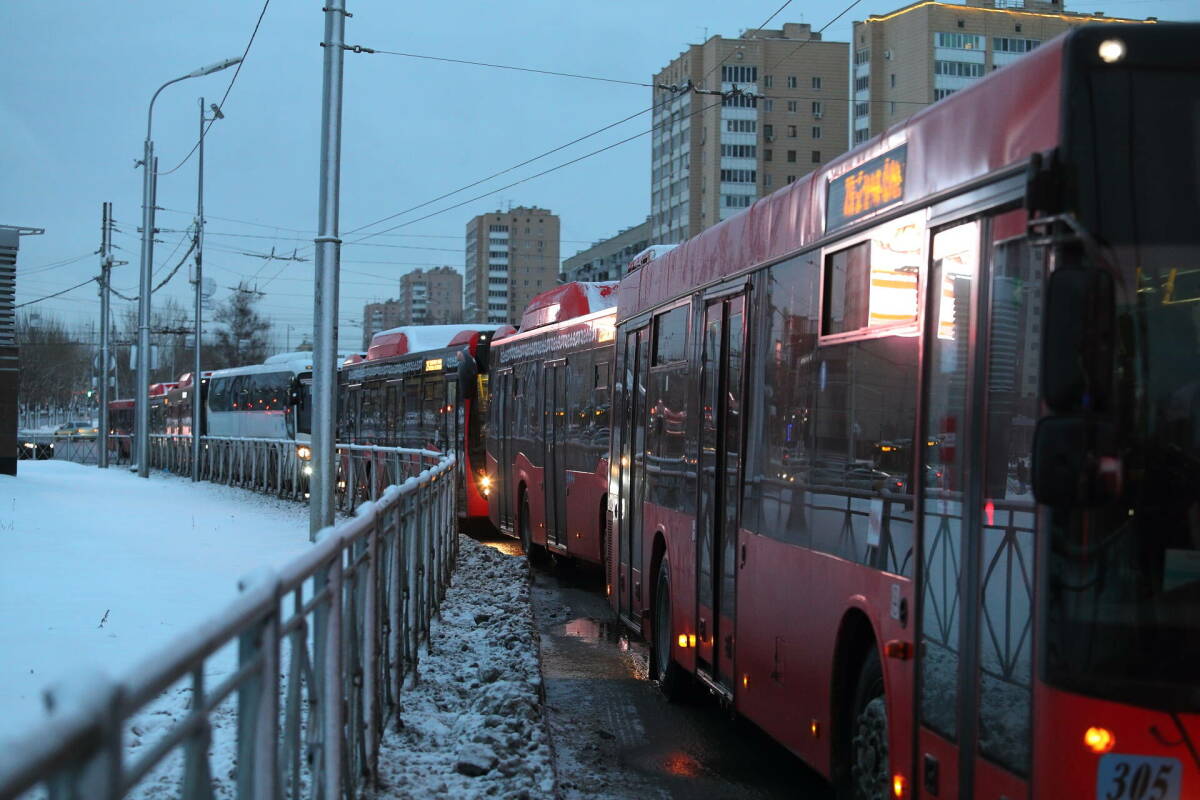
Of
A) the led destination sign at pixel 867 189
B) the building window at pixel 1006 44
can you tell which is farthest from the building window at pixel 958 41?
the led destination sign at pixel 867 189

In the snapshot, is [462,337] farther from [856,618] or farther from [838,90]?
[838,90]

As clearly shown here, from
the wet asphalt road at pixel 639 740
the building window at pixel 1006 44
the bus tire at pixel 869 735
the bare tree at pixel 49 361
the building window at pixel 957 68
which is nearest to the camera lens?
the bus tire at pixel 869 735

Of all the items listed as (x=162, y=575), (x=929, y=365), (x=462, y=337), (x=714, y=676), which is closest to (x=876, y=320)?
(x=929, y=365)

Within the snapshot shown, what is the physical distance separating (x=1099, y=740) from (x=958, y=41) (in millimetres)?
95469

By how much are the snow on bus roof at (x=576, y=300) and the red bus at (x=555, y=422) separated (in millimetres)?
12

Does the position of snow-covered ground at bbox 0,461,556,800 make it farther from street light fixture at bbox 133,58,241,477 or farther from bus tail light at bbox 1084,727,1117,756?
street light fixture at bbox 133,58,241,477

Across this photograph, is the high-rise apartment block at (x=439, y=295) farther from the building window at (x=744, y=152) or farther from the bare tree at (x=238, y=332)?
the building window at (x=744, y=152)

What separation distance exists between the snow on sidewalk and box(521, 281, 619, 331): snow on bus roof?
18.4ft

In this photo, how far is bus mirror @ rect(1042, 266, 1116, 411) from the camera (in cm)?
362

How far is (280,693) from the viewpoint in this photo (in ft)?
12.5

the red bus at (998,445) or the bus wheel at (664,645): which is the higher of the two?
the red bus at (998,445)

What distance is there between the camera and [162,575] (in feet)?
44.3

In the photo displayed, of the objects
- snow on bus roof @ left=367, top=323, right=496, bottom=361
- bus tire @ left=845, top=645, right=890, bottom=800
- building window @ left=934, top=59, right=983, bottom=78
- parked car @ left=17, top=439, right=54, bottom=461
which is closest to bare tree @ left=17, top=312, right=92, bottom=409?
parked car @ left=17, top=439, right=54, bottom=461

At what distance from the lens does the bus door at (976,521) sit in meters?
4.20
